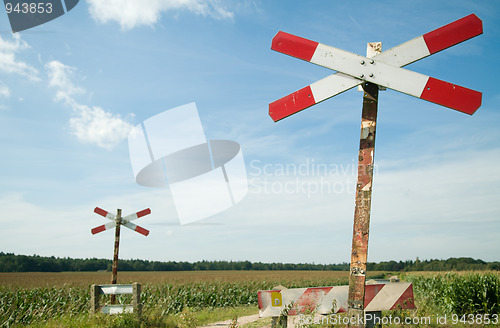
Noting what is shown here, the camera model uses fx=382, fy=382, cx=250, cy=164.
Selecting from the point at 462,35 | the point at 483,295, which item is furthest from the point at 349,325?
the point at 483,295

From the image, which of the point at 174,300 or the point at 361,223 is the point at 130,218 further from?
the point at 361,223

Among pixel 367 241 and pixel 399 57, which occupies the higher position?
pixel 399 57

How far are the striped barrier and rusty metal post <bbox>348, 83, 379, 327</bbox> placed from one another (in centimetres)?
88

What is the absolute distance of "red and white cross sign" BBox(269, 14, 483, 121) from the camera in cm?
406

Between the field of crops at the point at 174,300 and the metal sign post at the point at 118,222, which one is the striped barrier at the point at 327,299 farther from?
the metal sign post at the point at 118,222

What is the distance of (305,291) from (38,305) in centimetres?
1223

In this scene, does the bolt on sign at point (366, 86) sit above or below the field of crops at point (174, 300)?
above

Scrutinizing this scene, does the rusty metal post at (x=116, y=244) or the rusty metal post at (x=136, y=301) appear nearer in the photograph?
the rusty metal post at (x=136, y=301)

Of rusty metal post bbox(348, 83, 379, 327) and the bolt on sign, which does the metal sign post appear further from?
rusty metal post bbox(348, 83, 379, 327)

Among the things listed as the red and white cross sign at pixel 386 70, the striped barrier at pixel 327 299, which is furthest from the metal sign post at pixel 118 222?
the red and white cross sign at pixel 386 70

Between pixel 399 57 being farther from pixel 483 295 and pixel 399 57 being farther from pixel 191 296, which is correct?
pixel 191 296

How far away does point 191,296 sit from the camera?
1756 cm

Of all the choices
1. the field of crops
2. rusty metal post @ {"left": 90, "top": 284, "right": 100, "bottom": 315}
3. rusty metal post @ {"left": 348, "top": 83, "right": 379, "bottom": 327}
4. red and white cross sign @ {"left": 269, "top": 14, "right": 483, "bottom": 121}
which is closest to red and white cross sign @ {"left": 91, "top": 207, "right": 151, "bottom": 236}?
the field of crops

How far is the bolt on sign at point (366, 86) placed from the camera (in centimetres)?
411
